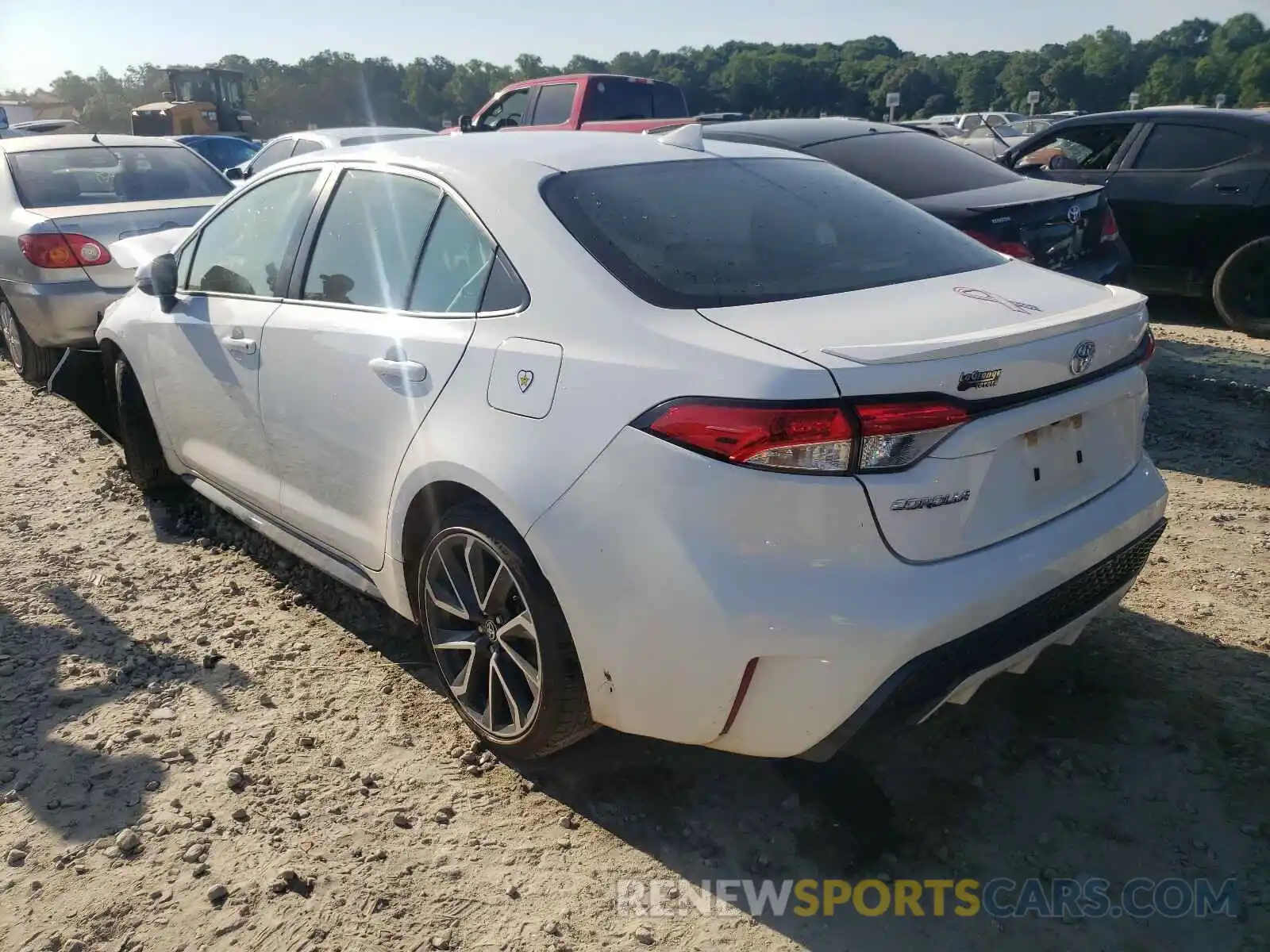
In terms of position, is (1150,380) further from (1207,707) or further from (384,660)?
(384,660)

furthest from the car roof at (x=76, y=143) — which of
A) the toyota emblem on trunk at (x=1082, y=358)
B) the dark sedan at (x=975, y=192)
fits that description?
the toyota emblem on trunk at (x=1082, y=358)

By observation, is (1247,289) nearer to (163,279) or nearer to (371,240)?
(371,240)

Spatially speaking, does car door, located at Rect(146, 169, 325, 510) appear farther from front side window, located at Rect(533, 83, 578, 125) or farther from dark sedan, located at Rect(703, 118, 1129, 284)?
front side window, located at Rect(533, 83, 578, 125)

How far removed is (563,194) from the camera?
2605mm

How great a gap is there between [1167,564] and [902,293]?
78.3 inches

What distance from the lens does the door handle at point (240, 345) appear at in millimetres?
3348

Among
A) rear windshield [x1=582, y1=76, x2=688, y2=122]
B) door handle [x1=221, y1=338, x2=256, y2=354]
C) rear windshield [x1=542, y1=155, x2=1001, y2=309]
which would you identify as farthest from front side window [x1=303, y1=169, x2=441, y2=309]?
rear windshield [x1=582, y1=76, x2=688, y2=122]

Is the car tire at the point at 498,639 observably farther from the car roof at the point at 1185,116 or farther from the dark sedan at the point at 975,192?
the car roof at the point at 1185,116

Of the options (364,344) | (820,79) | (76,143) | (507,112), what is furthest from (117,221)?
(820,79)

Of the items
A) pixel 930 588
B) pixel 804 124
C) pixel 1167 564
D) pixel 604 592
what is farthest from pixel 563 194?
pixel 804 124

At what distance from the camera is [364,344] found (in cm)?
285

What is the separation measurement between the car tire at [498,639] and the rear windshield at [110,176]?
5.37 meters

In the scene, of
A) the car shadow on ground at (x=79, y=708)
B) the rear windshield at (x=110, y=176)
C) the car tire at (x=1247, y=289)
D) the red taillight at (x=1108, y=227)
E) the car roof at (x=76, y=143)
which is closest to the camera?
the car shadow on ground at (x=79, y=708)

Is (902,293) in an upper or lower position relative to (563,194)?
lower
